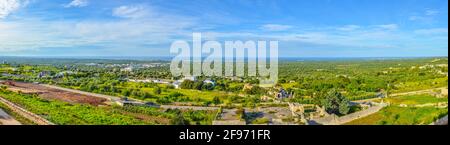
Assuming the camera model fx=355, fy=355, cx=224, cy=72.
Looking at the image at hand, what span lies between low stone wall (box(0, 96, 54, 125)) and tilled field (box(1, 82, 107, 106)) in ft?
2.09

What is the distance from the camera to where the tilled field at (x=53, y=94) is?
6891 millimetres

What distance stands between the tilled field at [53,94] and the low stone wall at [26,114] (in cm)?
64

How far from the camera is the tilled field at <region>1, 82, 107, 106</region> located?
22.6 feet

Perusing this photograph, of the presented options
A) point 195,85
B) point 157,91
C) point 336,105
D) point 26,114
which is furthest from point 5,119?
point 336,105

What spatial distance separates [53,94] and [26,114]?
2307mm

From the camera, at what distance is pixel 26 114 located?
17.2 ft

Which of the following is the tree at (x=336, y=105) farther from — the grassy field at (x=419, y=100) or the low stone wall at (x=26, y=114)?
the low stone wall at (x=26, y=114)

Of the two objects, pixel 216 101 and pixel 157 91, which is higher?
pixel 157 91

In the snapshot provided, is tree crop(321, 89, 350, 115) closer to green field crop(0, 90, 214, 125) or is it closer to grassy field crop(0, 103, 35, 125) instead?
green field crop(0, 90, 214, 125)

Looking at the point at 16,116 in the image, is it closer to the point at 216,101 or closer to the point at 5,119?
the point at 5,119
